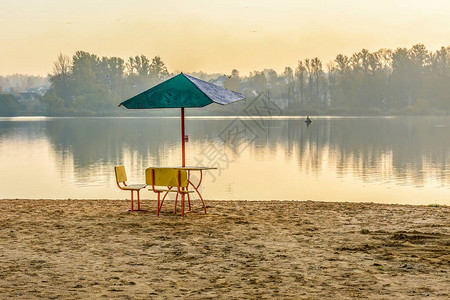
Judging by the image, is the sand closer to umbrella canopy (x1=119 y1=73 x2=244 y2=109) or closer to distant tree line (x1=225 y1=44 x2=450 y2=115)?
umbrella canopy (x1=119 y1=73 x2=244 y2=109)

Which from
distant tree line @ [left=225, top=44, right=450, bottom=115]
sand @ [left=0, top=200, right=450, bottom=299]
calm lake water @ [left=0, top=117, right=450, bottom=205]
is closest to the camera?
sand @ [left=0, top=200, right=450, bottom=299]

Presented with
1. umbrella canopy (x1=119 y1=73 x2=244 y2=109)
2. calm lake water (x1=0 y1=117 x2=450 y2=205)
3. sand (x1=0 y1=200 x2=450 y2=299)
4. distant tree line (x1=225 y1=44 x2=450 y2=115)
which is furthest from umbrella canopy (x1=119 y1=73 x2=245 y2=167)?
distant tree line (x1=225 y1=44 x2=450 y2=115)

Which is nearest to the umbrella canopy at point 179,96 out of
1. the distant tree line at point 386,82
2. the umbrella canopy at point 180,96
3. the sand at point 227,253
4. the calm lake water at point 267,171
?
the umbrella canopy at point 180,96

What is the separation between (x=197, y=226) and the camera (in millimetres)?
10547

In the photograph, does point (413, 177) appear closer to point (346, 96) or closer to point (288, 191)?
point (288, 191)

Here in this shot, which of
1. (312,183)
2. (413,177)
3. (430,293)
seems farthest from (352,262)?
(413,177)

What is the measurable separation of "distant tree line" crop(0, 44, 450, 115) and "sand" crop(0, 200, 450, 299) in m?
133

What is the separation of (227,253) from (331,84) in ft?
492

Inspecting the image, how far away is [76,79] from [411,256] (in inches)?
6265

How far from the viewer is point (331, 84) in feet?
506

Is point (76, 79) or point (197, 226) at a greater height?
point (76, 79)

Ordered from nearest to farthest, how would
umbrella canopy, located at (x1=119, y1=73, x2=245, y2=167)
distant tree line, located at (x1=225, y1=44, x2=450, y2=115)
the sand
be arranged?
the sand, umbrella canopy, located at (x1=119, y1=73, x2=245, y2=167), distant tree line, located at (x1=225, y1=44, x2=450, y2=115)

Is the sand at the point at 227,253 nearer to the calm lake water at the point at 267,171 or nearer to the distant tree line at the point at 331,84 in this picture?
the calm lake water at the point at 267,171

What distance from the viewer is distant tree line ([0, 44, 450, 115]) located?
460ft
